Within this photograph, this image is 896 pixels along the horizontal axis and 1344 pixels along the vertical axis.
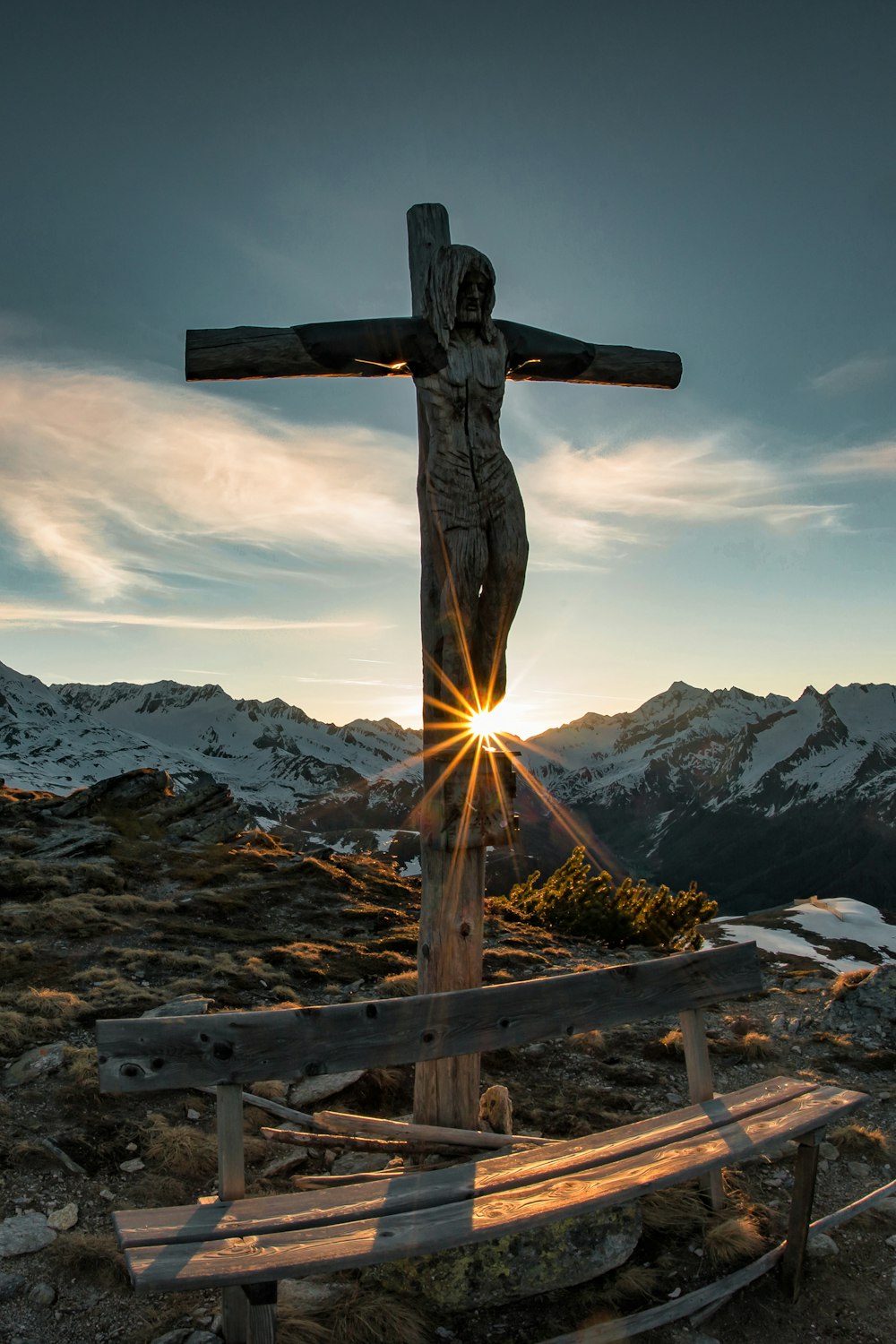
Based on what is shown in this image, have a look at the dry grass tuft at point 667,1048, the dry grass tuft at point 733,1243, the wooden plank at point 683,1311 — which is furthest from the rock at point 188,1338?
the dry grass tuft at point 667,1048

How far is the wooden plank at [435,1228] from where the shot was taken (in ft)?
10.7

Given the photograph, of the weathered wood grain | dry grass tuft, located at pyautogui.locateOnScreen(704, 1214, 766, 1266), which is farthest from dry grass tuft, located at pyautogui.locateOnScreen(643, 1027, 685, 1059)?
the weathered wood grain

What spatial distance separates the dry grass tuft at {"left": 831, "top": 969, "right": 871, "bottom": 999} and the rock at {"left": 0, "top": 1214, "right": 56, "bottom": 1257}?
9574 millimetres

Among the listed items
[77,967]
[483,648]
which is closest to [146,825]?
[77,967]

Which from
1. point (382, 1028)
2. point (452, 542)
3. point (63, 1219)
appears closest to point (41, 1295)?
point (63, 1219)

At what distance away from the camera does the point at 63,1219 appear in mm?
5238

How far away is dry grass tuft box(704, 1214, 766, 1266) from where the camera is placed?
4832mm

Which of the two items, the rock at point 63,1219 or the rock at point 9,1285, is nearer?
the rock at point 9,1285

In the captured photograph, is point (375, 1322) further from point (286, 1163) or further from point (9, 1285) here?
point (286, 1163)

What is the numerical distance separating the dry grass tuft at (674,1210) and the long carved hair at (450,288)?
580cm

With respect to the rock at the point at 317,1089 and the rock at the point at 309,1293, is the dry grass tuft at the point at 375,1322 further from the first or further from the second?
the rock at the point at 317,1089

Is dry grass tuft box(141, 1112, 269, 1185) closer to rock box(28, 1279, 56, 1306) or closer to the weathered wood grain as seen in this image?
rock box(28, 1279, 56, 1306)

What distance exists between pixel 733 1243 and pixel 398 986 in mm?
7237

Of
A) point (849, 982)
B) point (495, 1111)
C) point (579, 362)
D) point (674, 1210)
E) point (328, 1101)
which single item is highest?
point (579, 362)
